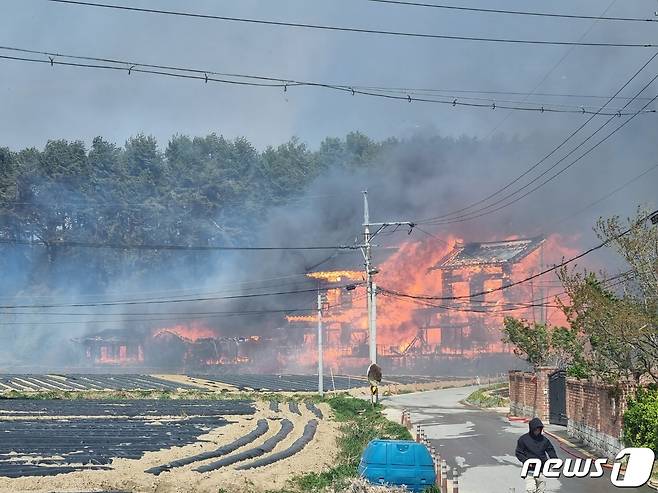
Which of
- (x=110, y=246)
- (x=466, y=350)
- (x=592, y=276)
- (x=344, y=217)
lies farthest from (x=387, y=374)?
(x=592, y=276)

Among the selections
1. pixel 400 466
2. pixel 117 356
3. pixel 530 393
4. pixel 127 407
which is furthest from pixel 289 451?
pixel 117 356

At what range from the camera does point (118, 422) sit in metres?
38.1

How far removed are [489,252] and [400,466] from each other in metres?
69.0

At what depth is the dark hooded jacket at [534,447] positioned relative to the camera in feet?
48.7

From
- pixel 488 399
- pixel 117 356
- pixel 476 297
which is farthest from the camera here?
pixel 117 356

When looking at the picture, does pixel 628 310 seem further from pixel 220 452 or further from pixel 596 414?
pixel 220 452

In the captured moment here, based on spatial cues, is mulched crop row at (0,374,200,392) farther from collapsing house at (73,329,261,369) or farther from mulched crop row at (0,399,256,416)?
collapsing house at (73,329,261,369)

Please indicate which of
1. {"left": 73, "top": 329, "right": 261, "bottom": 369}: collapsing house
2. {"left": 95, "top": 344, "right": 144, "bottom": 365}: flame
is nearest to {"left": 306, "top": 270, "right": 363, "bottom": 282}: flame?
{"left": 73, "top": 329, "right": 261, "bottom": 369}: collapsing house

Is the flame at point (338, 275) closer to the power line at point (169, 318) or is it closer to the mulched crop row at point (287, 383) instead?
the power line at point (169, 318)

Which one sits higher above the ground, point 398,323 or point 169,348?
point 398,323

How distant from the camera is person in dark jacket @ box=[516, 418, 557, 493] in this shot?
14.6 m

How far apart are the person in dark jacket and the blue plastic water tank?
124 inches

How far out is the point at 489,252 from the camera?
85.2m

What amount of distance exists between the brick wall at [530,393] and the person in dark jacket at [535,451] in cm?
2135
